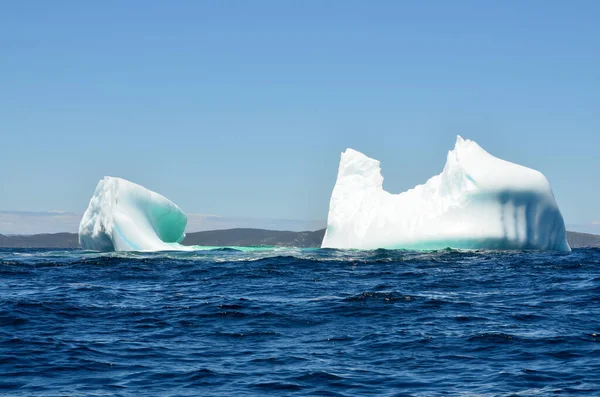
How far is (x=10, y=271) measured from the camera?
82.5 feet

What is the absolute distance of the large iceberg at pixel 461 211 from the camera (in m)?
38.1

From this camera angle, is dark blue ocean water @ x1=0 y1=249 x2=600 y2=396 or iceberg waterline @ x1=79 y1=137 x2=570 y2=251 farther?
iceberg waterline @ x1=79 y1=137 x2=570 y2=251

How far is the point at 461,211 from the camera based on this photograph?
38.7m

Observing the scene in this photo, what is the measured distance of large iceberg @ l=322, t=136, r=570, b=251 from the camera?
38094mm

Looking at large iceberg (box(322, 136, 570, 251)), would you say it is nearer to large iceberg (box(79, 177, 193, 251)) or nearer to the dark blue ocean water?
large iceberg (box(79, 177, 193, 251))

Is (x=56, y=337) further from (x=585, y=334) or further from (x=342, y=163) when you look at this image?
(x=342, y=163)

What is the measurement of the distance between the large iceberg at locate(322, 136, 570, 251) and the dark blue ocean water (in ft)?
53.6

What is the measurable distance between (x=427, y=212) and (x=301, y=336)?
95.5 feet

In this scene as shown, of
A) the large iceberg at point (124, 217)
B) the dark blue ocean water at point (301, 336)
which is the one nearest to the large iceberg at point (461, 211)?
the large iceberg at point (124, 217)

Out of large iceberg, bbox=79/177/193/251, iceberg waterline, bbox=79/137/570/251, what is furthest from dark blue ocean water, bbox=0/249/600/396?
iceberg waterline, bbox=79/137/570/251

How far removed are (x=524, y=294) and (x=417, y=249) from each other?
909 inches

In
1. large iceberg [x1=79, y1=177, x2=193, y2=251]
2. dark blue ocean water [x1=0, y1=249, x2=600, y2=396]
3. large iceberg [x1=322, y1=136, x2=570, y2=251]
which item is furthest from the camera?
large iceberg [x1=322, y1=136, x2=570, y2=251]

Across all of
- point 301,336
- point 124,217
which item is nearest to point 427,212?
point 124,217

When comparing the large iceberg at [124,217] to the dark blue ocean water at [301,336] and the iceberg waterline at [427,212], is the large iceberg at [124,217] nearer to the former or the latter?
the iceberg waterline at [427,212]
